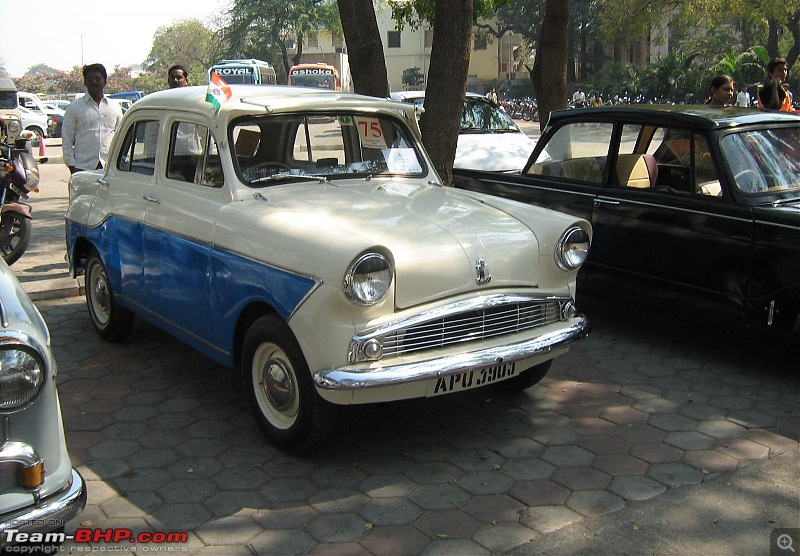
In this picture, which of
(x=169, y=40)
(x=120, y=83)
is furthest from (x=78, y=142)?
(x=169, y=40)

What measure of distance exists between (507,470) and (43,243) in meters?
7.54

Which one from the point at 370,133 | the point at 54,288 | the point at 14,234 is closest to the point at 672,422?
the point at 370,133

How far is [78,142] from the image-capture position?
8.39 metres

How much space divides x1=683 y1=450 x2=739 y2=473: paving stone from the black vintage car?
1.26 m

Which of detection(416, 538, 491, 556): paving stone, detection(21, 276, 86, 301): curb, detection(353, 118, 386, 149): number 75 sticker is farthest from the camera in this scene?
detection(21, 276, 86, 301): curb

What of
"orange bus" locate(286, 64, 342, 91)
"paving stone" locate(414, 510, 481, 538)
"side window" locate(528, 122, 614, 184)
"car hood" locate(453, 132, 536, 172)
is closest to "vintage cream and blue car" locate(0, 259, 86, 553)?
"paving stone" locate(414, 510, 481, 538)

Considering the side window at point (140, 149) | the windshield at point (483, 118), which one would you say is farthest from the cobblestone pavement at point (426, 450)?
the windshield at point (483, 118)

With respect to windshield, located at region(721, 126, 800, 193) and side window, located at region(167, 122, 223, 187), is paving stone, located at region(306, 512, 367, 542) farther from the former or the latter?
windshield, located at region(721, 126, 800, 193)

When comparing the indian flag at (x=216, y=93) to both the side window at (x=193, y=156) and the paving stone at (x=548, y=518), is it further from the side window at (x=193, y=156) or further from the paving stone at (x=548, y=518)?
the paving stone at (x=548, y=518)

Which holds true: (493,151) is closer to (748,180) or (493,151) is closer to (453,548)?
(748,180)

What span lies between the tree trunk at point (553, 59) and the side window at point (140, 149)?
19.3 ft

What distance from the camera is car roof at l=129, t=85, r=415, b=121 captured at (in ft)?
16.7

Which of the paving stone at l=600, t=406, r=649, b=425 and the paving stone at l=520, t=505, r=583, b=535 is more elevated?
the paving stone at l=600, t=406, r=649, b=425

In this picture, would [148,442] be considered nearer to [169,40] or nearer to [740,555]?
[740,555]
